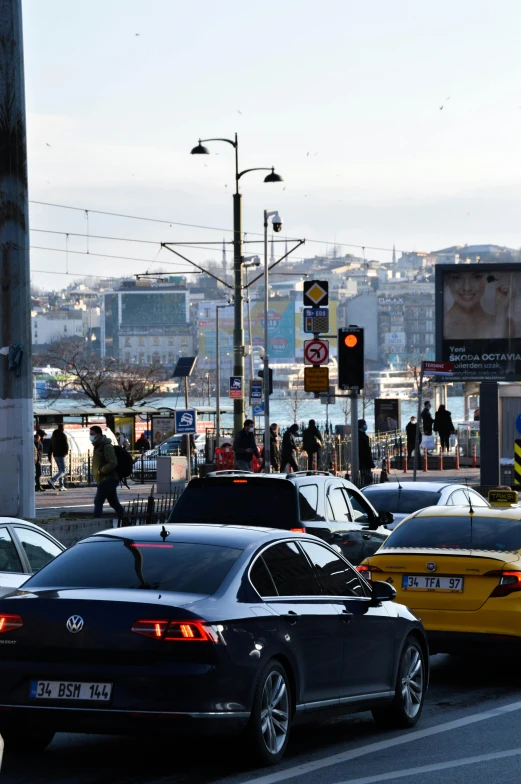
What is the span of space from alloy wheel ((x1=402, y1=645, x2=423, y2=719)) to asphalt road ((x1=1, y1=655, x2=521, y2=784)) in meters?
0.16

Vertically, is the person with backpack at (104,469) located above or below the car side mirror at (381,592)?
below

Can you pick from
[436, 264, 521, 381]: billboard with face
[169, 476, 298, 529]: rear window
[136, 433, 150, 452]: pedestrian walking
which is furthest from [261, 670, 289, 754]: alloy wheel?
[136, 433, 150, 452]: pedestrian walking

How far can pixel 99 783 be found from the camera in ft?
23.5

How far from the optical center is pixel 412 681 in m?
9.41

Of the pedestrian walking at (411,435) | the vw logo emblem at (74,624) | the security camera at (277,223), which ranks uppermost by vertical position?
the security camera at (277,223)

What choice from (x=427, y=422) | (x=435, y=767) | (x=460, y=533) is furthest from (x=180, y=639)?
(x=427, y=422)

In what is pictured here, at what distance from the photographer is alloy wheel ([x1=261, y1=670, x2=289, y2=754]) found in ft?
24.3

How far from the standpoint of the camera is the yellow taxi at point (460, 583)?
35.5 ft

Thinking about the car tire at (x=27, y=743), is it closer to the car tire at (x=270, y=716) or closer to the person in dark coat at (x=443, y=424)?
the car tire at (x=270, y=716)

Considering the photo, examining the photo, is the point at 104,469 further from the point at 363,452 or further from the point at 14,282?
the point at 363,452

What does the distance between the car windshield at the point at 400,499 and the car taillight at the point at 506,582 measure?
6754 millimetres

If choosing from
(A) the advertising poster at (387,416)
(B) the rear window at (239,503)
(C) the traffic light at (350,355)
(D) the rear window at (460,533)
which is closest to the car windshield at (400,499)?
(B) the rear window at (239,503)

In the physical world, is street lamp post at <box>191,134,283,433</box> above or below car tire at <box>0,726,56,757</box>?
above

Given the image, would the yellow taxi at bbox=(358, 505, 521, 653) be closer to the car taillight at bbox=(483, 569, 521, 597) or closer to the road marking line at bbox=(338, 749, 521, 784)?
the car taillight at bbox=(483, 569, 521, 597)
